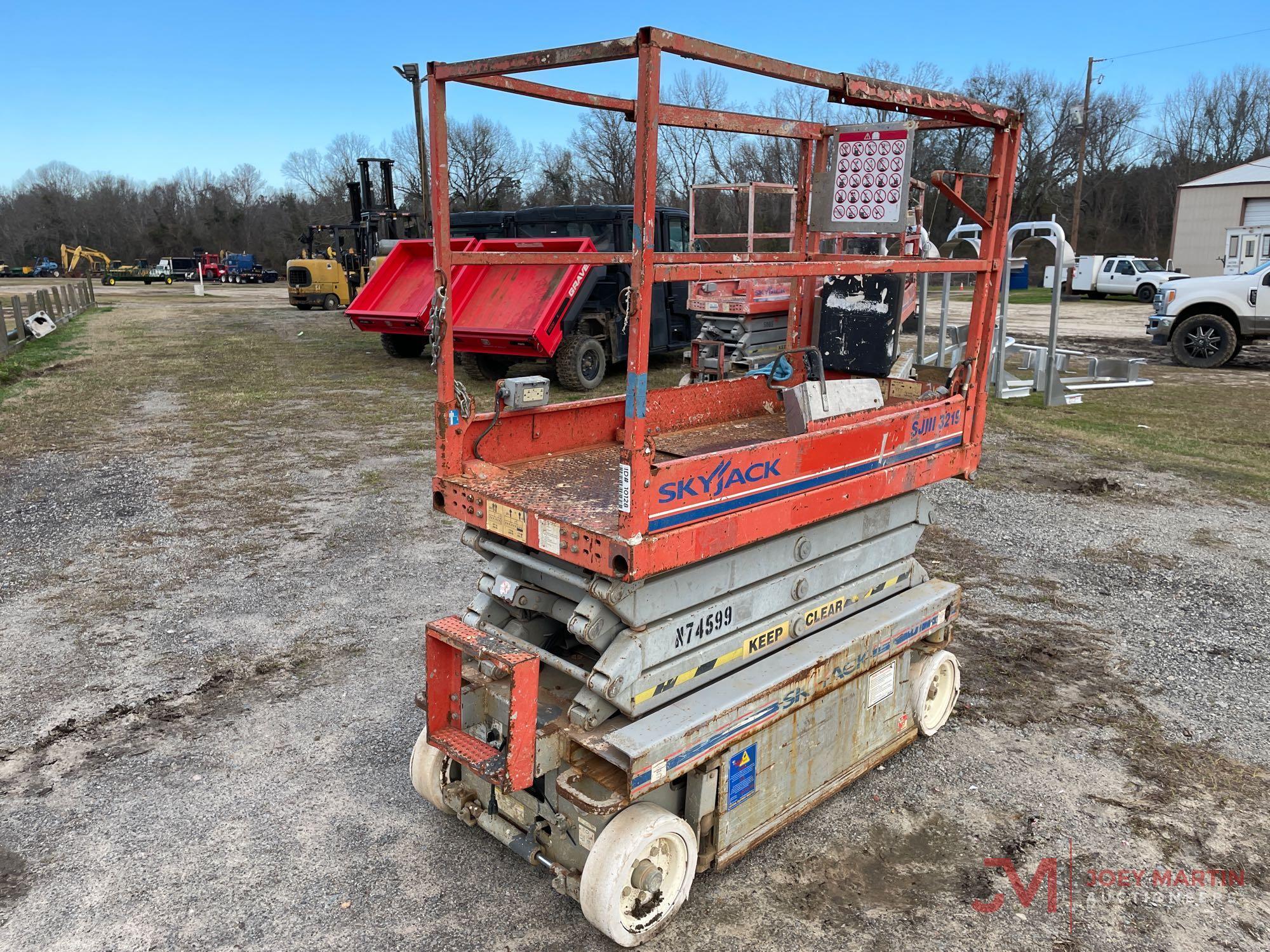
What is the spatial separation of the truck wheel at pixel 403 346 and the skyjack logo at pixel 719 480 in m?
13.1

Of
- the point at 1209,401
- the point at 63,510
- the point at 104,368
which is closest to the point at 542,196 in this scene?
the point at 104,368

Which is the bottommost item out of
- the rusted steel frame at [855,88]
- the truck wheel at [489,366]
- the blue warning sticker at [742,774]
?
the blue warning sticker at [742,774]

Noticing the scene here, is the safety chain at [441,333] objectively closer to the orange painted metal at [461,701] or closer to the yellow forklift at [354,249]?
the orange painted metal at [461,701]

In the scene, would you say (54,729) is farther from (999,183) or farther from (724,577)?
(999,183)

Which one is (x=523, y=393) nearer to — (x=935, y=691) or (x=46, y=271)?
(x=935, y=691)

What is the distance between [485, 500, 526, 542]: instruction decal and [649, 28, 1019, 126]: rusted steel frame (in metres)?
1.51

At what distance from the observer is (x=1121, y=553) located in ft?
21.1

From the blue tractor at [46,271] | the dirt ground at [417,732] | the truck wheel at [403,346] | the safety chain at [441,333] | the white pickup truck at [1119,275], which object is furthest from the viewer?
the blue tractor at [46,271]

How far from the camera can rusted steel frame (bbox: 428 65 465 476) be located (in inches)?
123

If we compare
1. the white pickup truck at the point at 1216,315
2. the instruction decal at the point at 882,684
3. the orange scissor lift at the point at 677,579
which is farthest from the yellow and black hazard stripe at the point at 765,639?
the white pickup truck at the point at 1216,315

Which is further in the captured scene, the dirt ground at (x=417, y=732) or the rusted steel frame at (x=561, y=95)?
the rusted steel frame at (x=561, y=95)

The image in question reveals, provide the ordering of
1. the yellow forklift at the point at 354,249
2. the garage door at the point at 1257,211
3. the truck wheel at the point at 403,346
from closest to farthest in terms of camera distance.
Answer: the truck wheel at the point at 403,346 → the yellow forklift at the point at 354,249 → the garage door at the point at 1257,211

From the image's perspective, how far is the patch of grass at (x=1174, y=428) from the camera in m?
8.72

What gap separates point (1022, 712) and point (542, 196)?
4508cm
